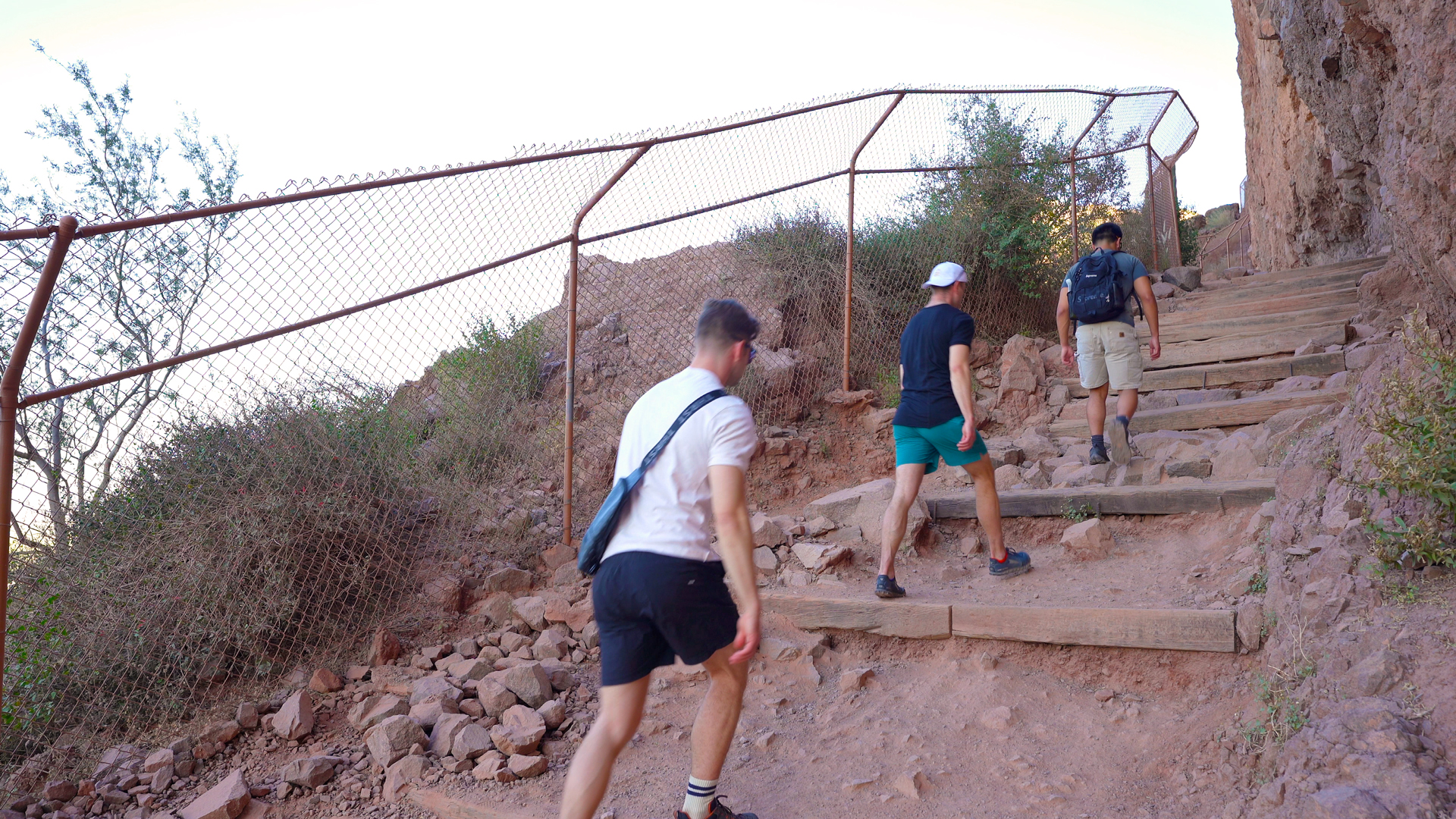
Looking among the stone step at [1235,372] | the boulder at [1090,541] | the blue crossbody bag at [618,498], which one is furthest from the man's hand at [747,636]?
the stone step at [1235,372]

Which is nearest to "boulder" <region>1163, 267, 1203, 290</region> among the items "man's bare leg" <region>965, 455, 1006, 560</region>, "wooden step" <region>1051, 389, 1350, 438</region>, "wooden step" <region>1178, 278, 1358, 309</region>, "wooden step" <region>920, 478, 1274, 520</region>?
"wooden step" <region>1178, 278, 1358, 309</region>

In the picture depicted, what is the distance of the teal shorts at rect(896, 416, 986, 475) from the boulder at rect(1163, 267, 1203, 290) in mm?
6738

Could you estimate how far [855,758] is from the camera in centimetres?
347

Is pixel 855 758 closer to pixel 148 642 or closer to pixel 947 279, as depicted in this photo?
pixel 947 279

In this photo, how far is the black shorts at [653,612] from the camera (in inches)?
99.7

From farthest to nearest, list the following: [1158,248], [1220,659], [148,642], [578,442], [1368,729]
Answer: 1. [1158,248]
2. [578,442]
3. [148,642]
4. [1220,659]
5. [1368,729]

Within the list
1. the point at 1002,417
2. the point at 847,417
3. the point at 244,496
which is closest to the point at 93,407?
the point at 244,496

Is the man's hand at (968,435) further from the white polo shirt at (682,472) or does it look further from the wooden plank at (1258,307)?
the wooden plank at (1258,307)

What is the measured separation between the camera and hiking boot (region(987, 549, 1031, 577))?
15.2 feet

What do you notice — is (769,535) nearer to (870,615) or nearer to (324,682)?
(870,615)

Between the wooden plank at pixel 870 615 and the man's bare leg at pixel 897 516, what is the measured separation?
19cm

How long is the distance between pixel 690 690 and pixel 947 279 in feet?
8.41

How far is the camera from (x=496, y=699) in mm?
3875

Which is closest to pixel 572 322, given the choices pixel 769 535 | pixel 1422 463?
pixel 769 535
